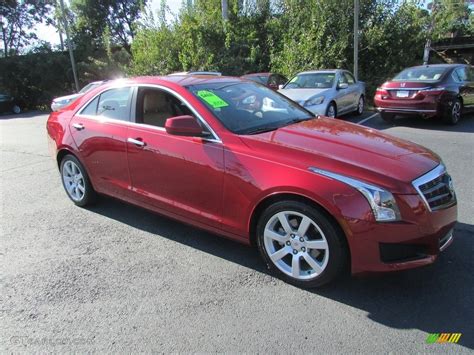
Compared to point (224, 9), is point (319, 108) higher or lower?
lower

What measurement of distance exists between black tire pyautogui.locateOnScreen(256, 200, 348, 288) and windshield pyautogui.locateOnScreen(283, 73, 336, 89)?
8.41 metres

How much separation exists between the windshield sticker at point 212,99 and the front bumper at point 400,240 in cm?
166

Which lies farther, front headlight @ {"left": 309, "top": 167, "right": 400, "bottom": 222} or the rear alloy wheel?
the rear alloy wheel

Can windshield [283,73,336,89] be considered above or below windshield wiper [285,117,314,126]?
above

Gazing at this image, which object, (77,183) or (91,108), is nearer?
(91,108)

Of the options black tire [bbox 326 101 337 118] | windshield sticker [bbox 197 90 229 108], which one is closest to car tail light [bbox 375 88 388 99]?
black tire [bbox 326 101 337 118]

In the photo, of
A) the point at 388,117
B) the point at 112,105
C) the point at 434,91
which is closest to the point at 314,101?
the point at 388,117

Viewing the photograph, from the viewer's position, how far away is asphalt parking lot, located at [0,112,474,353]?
272 centimetres

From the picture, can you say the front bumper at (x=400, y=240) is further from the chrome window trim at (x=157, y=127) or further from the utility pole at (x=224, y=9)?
the utility pole at (x=224, y=9)

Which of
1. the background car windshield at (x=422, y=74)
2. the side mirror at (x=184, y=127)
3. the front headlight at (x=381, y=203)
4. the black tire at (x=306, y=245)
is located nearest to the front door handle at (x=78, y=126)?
the side mirror at (x=184, y=127)

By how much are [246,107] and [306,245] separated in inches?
59.6

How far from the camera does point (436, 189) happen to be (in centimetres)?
311

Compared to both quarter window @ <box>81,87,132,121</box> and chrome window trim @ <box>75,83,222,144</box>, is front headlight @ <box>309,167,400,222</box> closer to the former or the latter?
chrome window trim @ <box>75,83,222,144</box>

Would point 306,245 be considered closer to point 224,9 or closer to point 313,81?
point 313,81
